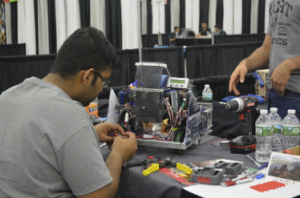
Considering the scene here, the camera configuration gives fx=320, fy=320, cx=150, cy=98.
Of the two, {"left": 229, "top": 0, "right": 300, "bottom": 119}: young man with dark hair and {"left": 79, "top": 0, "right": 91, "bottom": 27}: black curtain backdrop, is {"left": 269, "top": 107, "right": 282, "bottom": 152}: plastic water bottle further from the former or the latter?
{"left": 79, "top": 0, "right": 91, "bottom": 27}: black curtain backdrop

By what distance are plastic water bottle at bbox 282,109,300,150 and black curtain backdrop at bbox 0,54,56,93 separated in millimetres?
3515

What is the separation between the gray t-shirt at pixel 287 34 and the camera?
6.64ft

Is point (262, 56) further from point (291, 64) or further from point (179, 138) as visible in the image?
point (179, 138)

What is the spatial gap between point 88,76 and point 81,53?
0.10 metres

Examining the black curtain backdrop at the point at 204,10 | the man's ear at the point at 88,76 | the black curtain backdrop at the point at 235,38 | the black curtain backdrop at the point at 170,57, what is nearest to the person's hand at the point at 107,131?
the man's ear at the point at 88,76

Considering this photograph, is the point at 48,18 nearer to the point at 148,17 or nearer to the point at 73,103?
the point at 73,103

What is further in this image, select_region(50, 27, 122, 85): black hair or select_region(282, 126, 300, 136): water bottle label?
select_region(282, 126, 300, 136): water bottle label

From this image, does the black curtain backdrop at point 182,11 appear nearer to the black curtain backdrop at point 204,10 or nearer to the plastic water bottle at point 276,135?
the black curtain backdrop at point 204,10

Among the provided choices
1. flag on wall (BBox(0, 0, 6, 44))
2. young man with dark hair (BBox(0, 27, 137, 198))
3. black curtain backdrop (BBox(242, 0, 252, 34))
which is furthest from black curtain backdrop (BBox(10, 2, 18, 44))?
young man with dark hair (BBox(0, 27, 137, 198))

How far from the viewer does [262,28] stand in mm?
15422

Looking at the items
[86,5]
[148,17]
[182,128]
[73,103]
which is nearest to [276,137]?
[182,128]

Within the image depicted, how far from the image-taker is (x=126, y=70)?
5.06 meters

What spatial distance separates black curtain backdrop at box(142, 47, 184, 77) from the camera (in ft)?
17.0

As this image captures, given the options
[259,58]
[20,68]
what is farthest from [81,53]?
[20,68]
